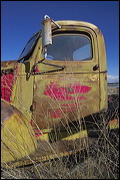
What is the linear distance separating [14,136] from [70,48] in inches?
56.1

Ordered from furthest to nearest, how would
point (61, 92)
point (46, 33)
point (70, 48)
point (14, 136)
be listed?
point (70, 48) → point (61, 92) → point (46, 33) → point (14, 136)

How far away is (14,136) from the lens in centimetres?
152

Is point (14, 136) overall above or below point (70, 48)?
below

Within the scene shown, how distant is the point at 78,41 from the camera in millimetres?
2387

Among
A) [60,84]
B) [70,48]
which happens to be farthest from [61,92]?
[70,48]

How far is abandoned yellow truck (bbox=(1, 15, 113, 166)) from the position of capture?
1961mm

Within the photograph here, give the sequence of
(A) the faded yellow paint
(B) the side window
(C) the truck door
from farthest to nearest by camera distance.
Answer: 1. (B) the side window
2. (C) the truck door
3. (A) the faded yellow paint

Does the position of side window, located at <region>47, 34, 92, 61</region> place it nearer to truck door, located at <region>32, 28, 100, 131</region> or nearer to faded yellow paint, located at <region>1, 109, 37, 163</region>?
truck door, located at <region>32, 28, 100, 131</region>

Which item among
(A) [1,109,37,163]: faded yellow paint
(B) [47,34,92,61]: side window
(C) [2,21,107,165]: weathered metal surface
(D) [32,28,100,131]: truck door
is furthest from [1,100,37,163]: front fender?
(B) [47,34,92,61]: side window

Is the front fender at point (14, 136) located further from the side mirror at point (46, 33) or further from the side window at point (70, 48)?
the side window at point (70, 48)

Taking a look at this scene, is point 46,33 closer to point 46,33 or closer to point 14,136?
point 46,33

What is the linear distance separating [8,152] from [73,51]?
1.56 m

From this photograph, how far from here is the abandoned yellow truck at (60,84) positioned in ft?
6.43

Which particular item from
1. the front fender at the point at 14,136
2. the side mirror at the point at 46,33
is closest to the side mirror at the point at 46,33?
the side mirror at the point at 46,33
